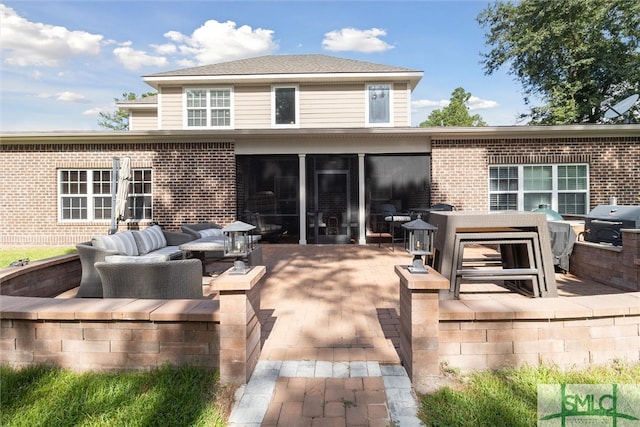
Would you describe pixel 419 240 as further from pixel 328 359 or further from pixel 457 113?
pixel 457 113

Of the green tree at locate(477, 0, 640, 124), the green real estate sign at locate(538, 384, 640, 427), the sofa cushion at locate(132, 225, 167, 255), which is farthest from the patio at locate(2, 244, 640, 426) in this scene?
the green tree at locate(477, 0, 640, 124)

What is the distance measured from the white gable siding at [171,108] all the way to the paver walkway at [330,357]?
9.43 metres

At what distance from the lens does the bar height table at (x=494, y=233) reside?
4.45 meters

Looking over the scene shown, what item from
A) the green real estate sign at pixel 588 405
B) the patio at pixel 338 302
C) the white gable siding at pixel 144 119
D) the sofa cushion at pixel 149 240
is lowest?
the green real estate sign at pixel 588 405

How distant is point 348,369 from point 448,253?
215 centimetres

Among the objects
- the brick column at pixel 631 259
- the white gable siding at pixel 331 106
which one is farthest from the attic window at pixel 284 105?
the brick column at pixel 631 259

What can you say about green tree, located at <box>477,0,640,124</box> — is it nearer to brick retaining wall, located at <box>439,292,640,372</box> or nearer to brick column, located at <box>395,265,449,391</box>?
brick retaining wall, located at <box>439,292,640,372</box>

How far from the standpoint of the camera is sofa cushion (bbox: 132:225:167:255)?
6271 millimetres

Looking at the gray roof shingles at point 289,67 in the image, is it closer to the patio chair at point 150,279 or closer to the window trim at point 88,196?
the window trim at point 88,196

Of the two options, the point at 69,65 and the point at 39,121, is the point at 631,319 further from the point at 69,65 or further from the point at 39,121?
the point at 69,65

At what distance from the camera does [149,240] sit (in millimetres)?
6570

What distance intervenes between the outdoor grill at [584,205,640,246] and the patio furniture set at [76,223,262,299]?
6.44 meters

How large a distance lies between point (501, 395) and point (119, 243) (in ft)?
18.0

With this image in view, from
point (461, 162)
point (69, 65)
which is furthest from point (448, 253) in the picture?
point (69, 65)
